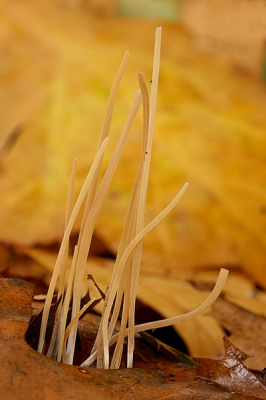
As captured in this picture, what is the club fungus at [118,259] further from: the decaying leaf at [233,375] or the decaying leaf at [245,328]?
the decaying leaf at [245,328]

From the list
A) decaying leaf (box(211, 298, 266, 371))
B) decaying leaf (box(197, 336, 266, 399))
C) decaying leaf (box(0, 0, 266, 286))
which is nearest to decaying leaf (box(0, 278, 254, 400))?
decaying leaf (box(197, 336, 266, 399))

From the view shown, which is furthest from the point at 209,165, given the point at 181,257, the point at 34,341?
the point at 34,341

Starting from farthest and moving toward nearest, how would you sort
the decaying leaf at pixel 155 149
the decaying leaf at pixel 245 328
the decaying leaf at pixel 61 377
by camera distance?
1. the decaying leaf at pixel 155 149
2. the decaying leaf at pixel 245 328
3. the decaying leaf at pixel 61 377

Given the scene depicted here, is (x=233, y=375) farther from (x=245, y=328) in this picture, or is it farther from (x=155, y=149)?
(x=155, y=149)

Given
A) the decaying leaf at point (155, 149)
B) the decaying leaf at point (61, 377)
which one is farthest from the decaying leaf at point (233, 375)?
the decaying leaf at point (155, 149)

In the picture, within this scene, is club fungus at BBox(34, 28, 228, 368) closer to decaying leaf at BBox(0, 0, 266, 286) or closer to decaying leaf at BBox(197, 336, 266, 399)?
decaying leaf at BBox(197, 336, 266, 399)

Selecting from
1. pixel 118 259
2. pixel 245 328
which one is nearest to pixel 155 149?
pixel 245 328

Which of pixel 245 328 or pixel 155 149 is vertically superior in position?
pixel 155 149
